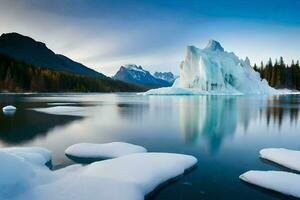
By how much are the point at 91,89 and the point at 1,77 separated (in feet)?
134

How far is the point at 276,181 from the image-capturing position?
21.7 feet

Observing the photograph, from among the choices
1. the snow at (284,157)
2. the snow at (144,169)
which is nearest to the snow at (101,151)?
the snow at (144,169)

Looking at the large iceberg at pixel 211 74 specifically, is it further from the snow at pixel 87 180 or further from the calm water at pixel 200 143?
the snow at pixel 87 180

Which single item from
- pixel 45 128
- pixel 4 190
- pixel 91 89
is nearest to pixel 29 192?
pixel 4 190

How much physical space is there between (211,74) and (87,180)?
57546mm

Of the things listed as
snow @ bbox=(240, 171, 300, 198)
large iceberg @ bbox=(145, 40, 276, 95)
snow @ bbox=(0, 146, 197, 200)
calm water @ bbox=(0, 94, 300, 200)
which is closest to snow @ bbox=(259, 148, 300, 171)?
calm water @ bbox=(0, 94, 300, 200)

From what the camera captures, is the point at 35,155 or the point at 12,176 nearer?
the point at 12,176

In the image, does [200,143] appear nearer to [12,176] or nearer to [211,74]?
[12,176]

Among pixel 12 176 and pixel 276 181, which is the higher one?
pixel 12 176

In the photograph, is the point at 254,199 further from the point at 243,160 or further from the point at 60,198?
the point at 60,198

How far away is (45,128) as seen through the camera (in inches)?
614

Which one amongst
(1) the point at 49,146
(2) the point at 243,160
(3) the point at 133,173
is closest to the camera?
(3) the point at 133,173

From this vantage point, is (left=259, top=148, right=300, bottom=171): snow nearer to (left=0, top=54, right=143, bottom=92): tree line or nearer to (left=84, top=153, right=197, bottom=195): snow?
(left=84, top=153, right=197, bottom=195): snow

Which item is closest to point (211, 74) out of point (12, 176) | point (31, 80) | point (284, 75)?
point (284, 75)
